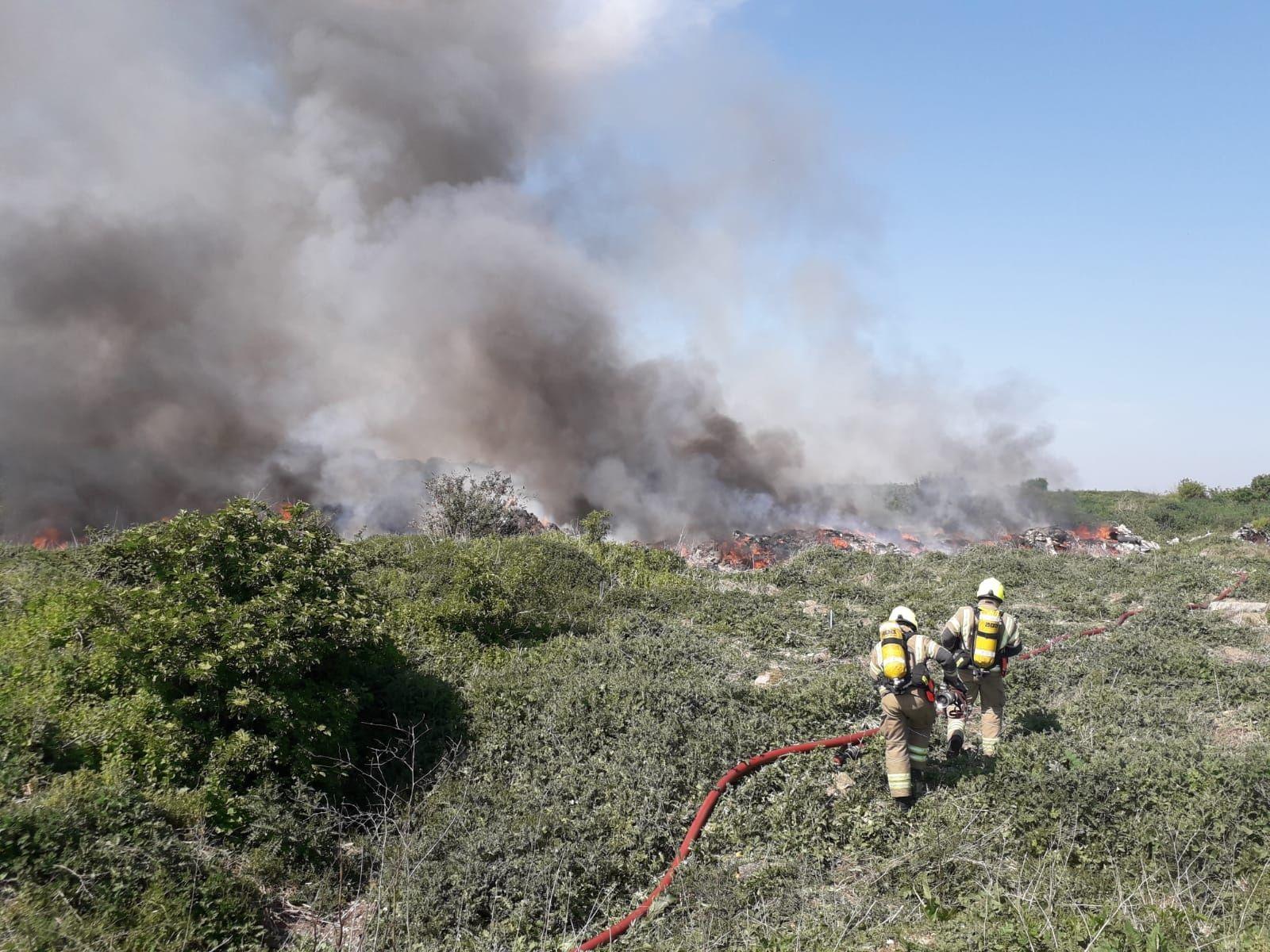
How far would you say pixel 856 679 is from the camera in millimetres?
8797

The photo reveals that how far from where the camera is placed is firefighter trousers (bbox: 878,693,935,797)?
246 inches

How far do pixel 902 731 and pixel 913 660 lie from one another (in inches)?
23.1

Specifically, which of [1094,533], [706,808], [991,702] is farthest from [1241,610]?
[1094,533]

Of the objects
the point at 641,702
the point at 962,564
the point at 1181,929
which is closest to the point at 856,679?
the point at 641,702

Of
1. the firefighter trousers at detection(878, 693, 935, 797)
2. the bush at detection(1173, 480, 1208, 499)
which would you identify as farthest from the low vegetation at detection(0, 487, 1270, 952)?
the bush at detection(1173, 480, 1208, 499)

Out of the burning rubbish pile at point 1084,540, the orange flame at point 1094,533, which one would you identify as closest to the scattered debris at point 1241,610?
the burning rubbish pile at point 1084,540

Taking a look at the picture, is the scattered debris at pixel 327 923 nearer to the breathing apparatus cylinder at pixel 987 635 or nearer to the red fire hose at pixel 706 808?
the red fire hose at pixel 706 808

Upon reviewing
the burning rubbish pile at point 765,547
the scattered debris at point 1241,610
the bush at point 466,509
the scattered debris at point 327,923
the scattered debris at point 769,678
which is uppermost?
the bush at point 466,509

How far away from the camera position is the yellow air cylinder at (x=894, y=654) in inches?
247

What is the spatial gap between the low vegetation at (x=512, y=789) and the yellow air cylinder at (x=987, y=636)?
87 centimetres

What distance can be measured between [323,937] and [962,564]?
16.0 metres

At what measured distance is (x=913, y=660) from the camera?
21.0 feet

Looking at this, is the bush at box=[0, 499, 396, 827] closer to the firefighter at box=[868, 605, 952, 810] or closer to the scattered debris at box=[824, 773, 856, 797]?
the scattered debris at box=[824, 773, 856, 797]

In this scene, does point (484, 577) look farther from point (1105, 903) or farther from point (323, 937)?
point (1105, 903)
